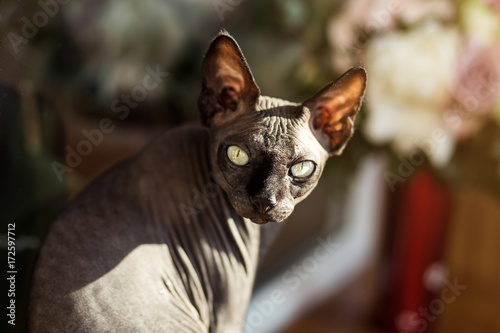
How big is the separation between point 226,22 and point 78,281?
612 mm

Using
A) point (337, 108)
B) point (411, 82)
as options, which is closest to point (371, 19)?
point (411, 82)

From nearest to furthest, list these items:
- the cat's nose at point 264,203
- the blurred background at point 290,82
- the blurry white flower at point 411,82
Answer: the cat's nose at point 264,203 → the blurred background at point 290,82 → the blurry white flower at point 411,82

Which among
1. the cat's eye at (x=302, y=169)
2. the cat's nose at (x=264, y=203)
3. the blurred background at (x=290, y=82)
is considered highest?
the cat's eye at (x=302, y=169)

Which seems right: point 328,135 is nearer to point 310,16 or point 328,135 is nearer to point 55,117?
point 55,117

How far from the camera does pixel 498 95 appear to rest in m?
0.78

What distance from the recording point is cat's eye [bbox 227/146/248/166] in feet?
1.19

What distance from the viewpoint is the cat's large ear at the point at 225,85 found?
365mm

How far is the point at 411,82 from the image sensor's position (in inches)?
29.6

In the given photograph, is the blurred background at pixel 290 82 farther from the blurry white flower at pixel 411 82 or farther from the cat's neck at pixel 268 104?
the cat's neck at pixel 268 104

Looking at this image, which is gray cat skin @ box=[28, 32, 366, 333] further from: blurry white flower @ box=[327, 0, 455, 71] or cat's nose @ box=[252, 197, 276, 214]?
blurry white flower @ box=[327, 0, 455, 71]

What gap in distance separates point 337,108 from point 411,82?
0.40 metres

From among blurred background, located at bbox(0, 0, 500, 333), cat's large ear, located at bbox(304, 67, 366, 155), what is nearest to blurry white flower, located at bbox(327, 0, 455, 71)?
blurred background, located at bbox(0, 0, 500, 333)

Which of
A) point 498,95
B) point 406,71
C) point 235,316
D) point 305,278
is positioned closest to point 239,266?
point 235,316

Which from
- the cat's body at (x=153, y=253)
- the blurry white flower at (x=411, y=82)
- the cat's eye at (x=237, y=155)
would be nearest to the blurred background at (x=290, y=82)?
the blurry white flower at (x=411, y=82)
